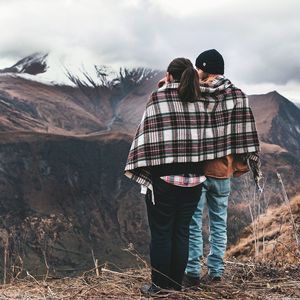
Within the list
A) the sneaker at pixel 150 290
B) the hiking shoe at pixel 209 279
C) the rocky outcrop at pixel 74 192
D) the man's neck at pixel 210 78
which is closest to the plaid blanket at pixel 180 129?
the man's neck at pixel 210 78

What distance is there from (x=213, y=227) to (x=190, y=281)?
543 millimetres

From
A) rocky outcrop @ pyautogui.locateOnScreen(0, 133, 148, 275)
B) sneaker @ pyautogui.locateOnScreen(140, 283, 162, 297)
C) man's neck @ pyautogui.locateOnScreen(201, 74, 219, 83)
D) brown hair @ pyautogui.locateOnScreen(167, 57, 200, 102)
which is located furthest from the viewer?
rocky outcrop @ pyautogui.locateOnScreen(0, 133, 148, 275)

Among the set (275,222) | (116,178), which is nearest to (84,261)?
(116,178)

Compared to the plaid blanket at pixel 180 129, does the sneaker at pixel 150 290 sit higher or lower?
lower

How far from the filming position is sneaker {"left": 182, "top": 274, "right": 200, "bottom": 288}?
499 centimetres

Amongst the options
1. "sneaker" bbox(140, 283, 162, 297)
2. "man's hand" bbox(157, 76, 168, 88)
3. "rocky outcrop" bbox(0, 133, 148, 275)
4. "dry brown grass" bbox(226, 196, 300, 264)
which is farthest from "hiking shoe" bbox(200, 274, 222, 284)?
"rocky outcrop" bbox(0, 133, 148, 275)

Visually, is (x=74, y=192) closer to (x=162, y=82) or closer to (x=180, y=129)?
(x=162, y=82)

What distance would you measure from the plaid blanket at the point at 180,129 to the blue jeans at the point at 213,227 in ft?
1.17

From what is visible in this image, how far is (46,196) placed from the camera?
11869cm

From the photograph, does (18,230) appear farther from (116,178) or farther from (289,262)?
(289,262)

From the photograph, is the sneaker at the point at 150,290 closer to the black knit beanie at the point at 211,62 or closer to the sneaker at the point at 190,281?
the sneaker at the point at 190,281

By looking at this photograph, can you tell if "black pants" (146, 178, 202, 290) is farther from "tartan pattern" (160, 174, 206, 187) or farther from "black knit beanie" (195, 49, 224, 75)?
"black knit beanie" (195, 49, 224, 75)

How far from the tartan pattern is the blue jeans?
0.38 metres

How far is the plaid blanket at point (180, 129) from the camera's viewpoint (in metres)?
4.49
